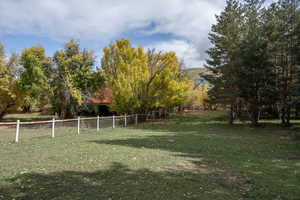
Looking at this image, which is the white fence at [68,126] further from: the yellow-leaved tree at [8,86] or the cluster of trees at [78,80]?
the yellow-leaved tree at [8,86]

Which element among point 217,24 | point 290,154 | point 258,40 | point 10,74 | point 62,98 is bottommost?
point 290,154

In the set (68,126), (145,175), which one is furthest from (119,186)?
(68,126)

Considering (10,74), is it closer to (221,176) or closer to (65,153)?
(65,153)

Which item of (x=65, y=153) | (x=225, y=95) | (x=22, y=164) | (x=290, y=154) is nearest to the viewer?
(x=22, y=164)

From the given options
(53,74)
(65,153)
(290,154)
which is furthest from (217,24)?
(65,153)

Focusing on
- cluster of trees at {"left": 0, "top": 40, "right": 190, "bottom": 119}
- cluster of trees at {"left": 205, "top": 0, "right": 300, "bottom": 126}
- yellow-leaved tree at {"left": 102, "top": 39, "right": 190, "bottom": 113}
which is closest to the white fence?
yellow-leaved tree at {"left": 102, "top": 39, "right": 190, "bottom": 113}

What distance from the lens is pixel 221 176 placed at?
15.5 feet

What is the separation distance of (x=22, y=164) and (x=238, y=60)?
15773mm

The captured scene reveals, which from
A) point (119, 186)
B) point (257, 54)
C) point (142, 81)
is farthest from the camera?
point (142, 81)

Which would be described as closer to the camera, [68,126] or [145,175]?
[145,175]

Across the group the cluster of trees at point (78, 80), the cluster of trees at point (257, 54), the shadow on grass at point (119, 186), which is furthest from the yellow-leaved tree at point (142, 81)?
the shadow on grass at point (119, 186)

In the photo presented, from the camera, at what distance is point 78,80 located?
64.4 ft

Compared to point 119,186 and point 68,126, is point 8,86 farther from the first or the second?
point 119,186

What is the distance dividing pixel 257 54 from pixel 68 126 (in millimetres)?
14517
